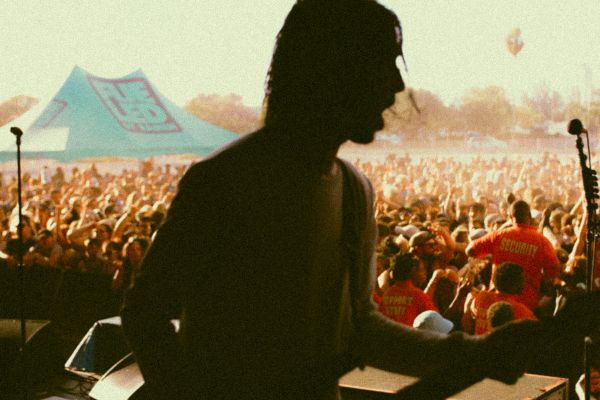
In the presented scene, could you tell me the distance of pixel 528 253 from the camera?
21.8 feet

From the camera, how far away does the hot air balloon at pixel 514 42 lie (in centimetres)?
3903

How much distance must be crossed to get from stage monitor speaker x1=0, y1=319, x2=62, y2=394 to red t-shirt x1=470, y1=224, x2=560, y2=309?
3.58 m

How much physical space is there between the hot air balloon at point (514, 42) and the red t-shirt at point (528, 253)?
33716mm

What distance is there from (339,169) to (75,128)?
19645mm

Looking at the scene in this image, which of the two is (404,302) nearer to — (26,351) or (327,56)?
(26,351)

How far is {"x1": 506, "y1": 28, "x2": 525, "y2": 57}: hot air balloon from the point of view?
1537 inches

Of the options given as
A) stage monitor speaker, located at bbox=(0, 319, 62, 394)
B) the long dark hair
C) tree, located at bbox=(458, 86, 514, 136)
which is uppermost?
the long dark hair

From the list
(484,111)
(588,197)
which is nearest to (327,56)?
(588,197)

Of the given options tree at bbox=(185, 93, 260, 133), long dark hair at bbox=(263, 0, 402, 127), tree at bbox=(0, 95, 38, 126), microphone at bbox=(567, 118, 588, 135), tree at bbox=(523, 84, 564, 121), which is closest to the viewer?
long dark hair at bbox=(263, 0, 402, 127)

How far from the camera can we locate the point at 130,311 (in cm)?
141

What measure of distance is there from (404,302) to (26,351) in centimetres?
298

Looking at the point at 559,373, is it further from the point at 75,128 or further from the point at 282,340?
the point at 75,128

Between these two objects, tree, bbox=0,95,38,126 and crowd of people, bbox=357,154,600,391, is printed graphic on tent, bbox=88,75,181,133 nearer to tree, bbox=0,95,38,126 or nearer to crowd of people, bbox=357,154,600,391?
crowd of people, bbox=357,154,600,391

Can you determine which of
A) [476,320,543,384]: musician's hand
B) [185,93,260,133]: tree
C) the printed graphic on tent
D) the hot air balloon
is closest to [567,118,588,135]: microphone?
[476,320,543,384]: musician's hand
